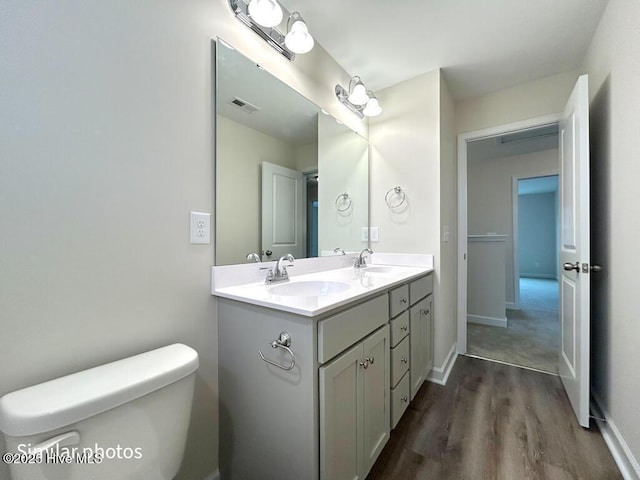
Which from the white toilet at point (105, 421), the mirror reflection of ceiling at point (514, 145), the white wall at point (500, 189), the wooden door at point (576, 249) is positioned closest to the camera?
the white toilet at point (105, 421)

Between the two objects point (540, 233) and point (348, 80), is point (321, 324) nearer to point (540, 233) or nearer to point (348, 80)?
point (348, 80)

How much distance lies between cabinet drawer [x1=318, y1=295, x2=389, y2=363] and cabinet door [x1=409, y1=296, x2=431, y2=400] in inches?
16.8

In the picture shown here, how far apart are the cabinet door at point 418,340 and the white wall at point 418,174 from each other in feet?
0.87

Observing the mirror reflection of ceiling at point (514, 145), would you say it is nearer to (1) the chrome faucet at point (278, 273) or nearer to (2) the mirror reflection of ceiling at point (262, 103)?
(2) the mirror reflection of ceiling at point (262, 103)

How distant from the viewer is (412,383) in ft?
5.12

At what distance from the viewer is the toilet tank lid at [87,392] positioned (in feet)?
1.75

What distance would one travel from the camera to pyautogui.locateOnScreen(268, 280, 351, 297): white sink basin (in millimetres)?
1267

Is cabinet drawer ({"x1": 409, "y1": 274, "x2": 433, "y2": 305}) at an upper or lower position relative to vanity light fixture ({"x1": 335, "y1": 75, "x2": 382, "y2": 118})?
lower

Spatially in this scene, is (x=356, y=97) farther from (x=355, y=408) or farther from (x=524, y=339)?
(x=524, y=339)

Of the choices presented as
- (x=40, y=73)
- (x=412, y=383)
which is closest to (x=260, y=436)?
(x=412, y=383)

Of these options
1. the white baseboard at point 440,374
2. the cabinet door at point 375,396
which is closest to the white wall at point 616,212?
the white baseboard at point 440,374

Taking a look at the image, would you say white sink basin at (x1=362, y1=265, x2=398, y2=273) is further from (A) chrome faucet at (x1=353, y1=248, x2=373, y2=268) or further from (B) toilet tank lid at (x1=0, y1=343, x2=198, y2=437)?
(B) toilet tank lid at (x1=0, y1=343, x2=198, y2=437)

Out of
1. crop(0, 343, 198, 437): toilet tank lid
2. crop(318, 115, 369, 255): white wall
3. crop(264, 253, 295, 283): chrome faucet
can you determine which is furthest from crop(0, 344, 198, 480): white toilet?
crop(318, 115, 369, 255): white wall

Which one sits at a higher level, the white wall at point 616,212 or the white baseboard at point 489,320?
the white wall at point 616,212
